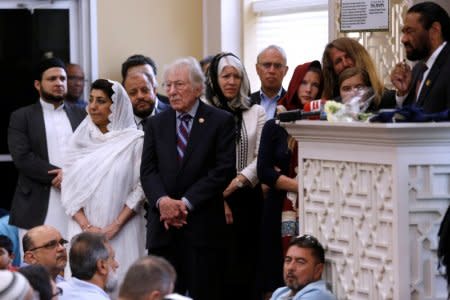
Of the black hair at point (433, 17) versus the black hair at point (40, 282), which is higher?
the black hair at point (433, 17)

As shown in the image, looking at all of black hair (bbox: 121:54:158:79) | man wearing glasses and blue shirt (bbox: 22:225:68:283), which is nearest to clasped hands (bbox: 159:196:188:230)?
man wearing glasses and blue shirt (bbox: 22:225:68:283)

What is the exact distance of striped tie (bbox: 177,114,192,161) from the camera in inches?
228

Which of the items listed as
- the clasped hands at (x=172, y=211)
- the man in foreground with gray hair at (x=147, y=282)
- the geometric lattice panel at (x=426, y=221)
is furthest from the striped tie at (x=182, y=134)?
the man in foreground with gray hair at (x=147, y=282)

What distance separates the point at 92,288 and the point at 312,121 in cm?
110

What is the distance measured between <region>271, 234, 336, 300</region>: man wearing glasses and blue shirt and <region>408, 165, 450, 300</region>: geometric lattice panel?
46cm

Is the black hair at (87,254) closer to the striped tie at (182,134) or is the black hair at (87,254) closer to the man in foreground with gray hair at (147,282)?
the man in foreground with gray hair at (147,282)

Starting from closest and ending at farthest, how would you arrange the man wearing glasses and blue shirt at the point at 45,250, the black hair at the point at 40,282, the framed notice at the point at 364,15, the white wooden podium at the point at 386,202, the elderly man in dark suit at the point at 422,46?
the black hair at the point at 40,282
the white wooden podium at the point at 386,202
the elderly man in dark suit at the point at 422,46
the man wearing glasses and blue shirt at the point at 45,250
the framed notice at the point at 364,15

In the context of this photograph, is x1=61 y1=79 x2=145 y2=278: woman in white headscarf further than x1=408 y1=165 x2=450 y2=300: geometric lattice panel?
Yes

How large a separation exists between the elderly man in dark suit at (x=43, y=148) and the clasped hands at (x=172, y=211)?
1.34m

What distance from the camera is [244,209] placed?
20.6 ft

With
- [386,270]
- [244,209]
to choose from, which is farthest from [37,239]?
[386,270]

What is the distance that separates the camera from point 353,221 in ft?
14.8

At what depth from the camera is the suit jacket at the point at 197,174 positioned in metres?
5.70

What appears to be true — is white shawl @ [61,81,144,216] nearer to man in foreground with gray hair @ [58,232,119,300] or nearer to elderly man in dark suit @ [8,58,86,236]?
elderly man in dark suit @ [8,58,86,236]
